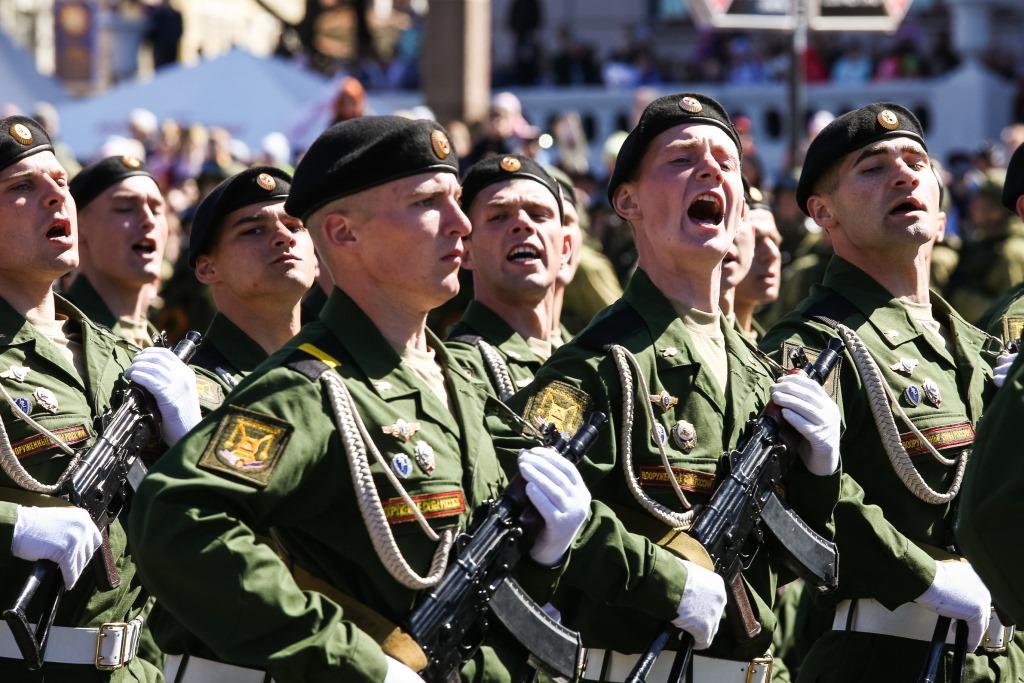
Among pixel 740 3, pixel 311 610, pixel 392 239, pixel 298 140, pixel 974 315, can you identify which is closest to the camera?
pixel 311 610

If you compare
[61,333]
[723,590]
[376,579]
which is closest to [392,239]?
[376,579]

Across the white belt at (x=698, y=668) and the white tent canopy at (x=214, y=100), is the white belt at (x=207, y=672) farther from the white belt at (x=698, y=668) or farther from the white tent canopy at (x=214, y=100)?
the white tent canopy at (x=214, y=100)

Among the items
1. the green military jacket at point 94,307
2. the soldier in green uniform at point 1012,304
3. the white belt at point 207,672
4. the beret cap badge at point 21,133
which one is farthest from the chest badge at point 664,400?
the green military jacket at point 94,307

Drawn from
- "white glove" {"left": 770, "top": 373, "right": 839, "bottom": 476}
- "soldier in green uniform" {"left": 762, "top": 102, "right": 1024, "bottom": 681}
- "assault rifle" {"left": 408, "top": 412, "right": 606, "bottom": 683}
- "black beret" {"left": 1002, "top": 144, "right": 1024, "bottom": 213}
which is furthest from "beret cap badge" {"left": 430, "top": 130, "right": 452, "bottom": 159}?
"black beret" {"left": 1002, "top": 144, "right": 1024, "bottom": 213}

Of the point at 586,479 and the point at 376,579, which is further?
the point at 586,479

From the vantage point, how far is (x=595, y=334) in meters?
5.06

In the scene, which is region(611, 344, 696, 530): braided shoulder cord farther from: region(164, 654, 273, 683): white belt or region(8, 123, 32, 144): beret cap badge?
region(8, 123, 32, 144): beret cap badge

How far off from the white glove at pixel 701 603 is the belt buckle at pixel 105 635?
1.54 metres

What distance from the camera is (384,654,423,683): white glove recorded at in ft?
12.8

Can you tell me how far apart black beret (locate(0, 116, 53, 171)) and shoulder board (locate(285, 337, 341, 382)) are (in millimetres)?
1604

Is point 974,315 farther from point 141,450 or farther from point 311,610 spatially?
point 311,610

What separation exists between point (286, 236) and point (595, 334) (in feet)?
4.87

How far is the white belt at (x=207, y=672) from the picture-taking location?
452cm

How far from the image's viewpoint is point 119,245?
7.06m
